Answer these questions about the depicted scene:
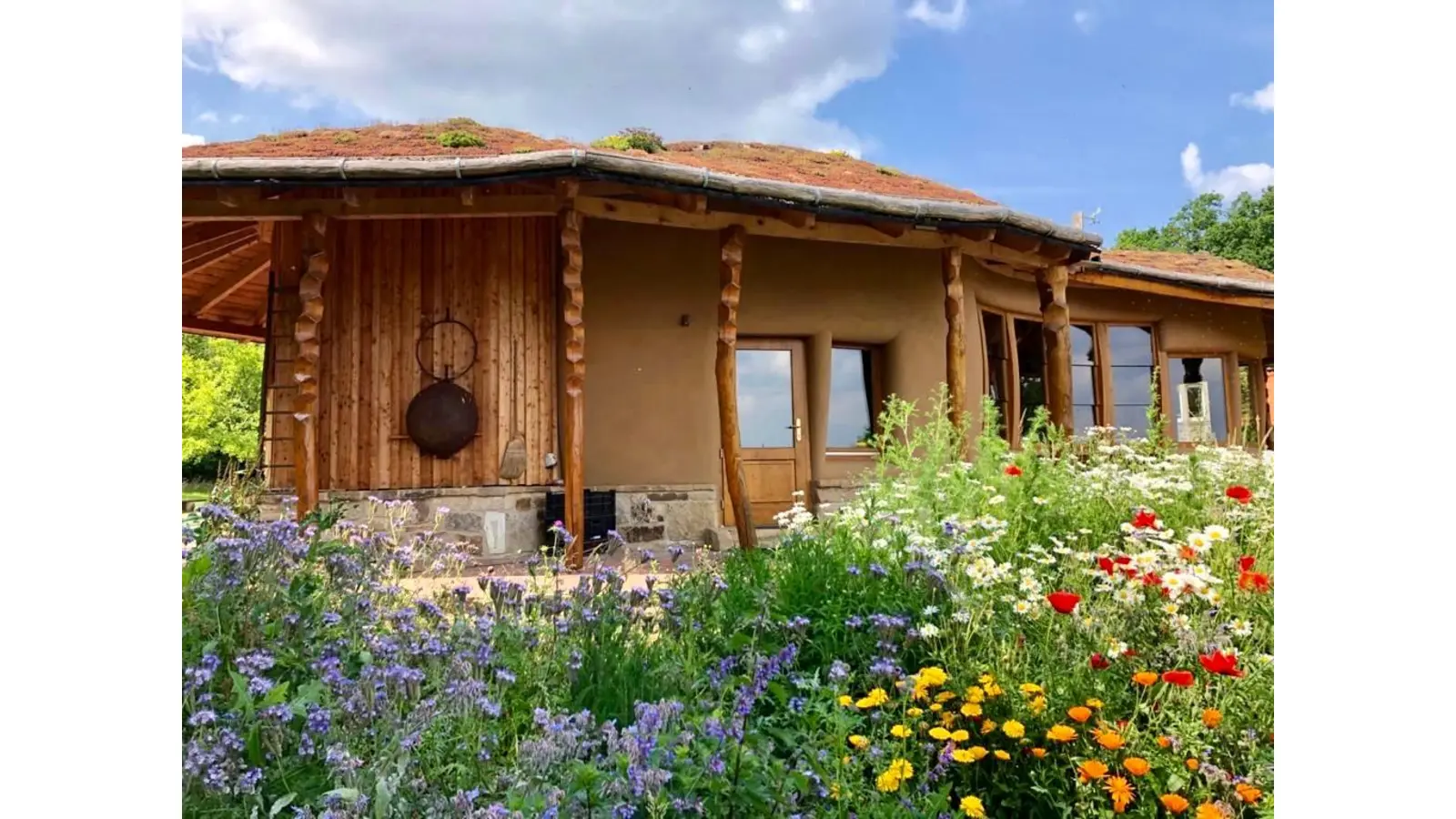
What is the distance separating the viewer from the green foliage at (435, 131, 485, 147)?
23.5 feet

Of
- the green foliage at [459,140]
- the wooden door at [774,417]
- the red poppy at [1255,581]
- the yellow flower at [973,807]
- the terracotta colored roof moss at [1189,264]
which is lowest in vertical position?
the yellow flower at [973,807]

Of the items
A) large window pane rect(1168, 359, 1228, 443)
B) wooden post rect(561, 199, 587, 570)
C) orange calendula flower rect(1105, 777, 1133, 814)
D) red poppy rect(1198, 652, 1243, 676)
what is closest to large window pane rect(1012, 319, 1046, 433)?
large window pane rect(1168, 359, 1228, 443)

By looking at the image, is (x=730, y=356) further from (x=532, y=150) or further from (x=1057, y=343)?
(x=1057, y=343)

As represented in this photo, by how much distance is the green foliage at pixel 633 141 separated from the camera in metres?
8.41

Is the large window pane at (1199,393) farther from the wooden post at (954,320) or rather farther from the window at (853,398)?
the wooden post at (954,320)

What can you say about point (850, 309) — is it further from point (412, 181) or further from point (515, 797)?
point (515, 797)

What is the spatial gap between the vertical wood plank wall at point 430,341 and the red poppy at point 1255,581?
567cm

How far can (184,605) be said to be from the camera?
2.15m

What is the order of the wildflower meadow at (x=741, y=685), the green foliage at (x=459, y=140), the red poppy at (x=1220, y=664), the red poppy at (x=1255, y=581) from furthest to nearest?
the green foliage at (x=459, y=140)
the red poppy at (x=1255, y=581)
the red poppy at (x=1220, y=664)
the wildflower meadow at (x=741, y=685)

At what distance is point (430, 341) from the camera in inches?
295

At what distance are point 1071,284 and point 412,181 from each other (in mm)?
7530

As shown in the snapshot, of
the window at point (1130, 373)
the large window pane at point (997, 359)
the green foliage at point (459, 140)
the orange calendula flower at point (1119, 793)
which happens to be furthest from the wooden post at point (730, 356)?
the window at point (1130, 373)

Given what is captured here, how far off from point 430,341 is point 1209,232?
2788 centimetres
